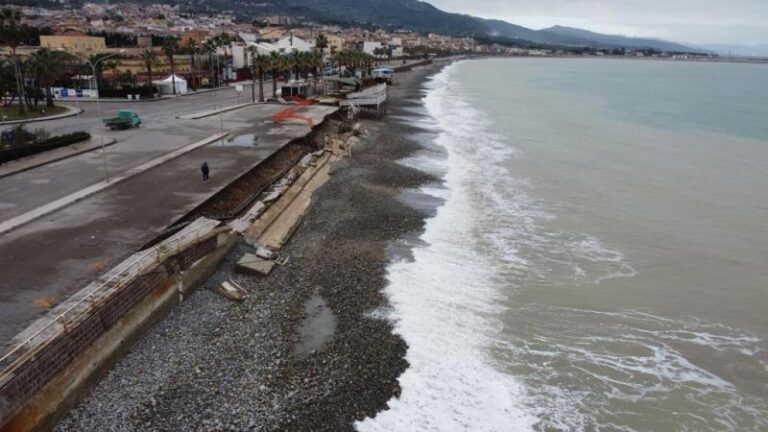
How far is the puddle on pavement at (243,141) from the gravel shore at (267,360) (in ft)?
38.8

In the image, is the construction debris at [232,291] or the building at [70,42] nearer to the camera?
the construction debris at [232,291]

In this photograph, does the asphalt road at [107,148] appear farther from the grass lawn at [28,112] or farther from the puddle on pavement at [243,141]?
the grass lawn at [28,112]

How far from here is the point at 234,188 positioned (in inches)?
912

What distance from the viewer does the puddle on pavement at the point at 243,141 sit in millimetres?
31353

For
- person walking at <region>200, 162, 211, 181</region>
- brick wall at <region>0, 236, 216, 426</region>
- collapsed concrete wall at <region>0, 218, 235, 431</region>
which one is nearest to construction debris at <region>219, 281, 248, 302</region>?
collapsed concrete wall at <region>0, 218, 235, 431</region>

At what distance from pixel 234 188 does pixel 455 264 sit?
31.4 feet

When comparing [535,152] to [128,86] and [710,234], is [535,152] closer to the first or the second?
[710,234]

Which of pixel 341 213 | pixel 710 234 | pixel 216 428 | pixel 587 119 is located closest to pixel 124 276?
pixel 216 428

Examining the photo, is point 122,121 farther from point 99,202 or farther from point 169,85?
point 169,85

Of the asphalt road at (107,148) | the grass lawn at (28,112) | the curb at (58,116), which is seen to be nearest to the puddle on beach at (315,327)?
the asphalt road at (107,148)

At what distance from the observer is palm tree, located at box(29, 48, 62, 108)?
4519 cm

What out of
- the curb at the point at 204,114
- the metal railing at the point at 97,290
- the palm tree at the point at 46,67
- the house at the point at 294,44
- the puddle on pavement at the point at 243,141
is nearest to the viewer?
the metal railing at the point at 97,290

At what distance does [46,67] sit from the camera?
45.4 meters

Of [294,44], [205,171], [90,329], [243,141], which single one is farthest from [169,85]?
[90,329]
